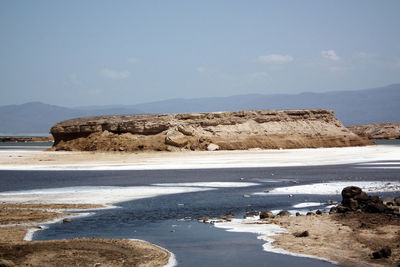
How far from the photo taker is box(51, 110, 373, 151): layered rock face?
48656 millimetres

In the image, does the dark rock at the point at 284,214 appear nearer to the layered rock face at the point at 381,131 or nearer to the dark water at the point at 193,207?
the dark water at the point at 193,207

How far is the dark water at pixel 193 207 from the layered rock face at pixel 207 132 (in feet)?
55.3

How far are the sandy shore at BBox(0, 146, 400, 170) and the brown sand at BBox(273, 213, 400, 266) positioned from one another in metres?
19.9

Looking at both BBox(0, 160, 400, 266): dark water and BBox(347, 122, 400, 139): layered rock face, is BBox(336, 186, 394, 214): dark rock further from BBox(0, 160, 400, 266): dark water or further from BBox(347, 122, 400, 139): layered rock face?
BBox(347, 122, 400, 139): layered rock face

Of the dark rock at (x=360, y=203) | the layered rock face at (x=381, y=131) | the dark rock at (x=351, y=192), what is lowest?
the layered rock face at (x=381, y=131)

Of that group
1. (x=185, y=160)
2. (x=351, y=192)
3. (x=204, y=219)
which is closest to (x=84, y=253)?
(x=204, y=219)

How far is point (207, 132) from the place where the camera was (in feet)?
165

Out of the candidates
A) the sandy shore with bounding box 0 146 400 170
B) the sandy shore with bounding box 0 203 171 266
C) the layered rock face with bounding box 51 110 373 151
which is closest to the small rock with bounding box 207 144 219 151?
the layered rock face with bounding box 51 110 373 151

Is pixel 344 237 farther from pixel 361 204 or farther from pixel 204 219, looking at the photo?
pixel 204 219

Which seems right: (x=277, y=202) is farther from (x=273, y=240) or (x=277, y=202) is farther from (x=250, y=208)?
(x=273, y=240)

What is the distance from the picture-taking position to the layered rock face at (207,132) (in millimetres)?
48656

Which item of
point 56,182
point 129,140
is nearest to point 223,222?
point 56,182

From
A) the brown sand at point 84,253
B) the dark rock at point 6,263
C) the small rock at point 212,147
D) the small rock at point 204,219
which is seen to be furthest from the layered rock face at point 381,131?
Result: the dark rock at point 6,263

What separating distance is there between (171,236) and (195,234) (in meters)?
0.54
